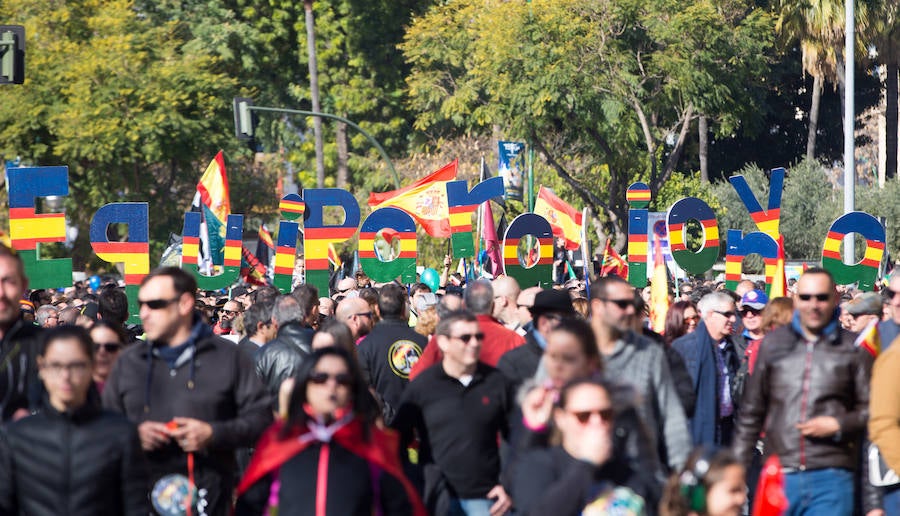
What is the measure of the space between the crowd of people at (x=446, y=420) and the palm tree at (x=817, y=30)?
2970 centimetres

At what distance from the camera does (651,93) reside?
32406mm

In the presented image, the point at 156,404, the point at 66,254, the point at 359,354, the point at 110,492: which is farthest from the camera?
the point at 66,254

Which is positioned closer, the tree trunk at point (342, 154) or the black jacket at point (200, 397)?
the black jacket at point (200, 397)

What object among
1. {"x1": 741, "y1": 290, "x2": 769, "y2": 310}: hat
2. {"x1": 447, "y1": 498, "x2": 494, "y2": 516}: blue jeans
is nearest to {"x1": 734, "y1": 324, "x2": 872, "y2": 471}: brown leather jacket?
{"x1": 447, "y1": 498, "x2": 494, "y2": 516}: blue jeans

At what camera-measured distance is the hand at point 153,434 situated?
5.66 metres

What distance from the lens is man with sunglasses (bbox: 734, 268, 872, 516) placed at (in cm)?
629

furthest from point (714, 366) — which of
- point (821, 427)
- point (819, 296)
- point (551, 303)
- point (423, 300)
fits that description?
point (423, 300)

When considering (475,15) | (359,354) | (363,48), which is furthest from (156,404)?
(363,48)

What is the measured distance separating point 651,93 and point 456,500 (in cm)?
2673

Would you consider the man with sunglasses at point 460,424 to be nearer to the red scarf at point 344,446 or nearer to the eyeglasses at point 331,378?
the red scarf at point 344,446

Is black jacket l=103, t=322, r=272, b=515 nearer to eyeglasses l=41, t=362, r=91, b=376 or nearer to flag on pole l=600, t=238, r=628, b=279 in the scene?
eyeglasses l=41, t=362, r=91, b=376

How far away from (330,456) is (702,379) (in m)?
3.76

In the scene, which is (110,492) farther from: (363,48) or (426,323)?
(363,48)

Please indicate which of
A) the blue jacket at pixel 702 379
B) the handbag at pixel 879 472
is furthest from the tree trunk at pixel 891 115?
the handbag at pixel 879 472
